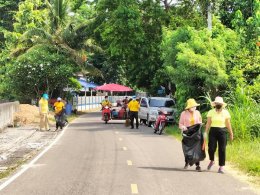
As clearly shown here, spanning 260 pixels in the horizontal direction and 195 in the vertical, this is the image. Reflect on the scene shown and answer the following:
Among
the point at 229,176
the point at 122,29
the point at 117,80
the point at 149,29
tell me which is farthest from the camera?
the point at 117,80

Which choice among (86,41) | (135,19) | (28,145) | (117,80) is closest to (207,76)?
(28,145)

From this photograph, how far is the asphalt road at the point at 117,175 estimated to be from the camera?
35.2 feet

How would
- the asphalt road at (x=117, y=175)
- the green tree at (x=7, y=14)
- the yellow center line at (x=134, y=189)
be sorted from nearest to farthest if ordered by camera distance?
the yellow center line at (x=134, y=189), the asphalt road at (x=117, y=175), the green tree at (x=7, y=14)

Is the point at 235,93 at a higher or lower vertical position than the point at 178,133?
higher

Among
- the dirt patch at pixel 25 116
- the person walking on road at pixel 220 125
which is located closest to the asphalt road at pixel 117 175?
the person walking on road at pixel 220 125

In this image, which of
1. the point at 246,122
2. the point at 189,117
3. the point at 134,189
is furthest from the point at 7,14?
the point at 134,189

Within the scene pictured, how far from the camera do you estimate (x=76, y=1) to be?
2000 inches

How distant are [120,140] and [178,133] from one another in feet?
17.3

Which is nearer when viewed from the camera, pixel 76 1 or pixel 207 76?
pixel 207 76

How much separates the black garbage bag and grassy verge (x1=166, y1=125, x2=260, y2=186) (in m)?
1.29

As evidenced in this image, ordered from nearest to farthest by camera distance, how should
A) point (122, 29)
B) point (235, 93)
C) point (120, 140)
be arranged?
1. point (120, 140)
2. point (235, 93)
3. point (122, 29)

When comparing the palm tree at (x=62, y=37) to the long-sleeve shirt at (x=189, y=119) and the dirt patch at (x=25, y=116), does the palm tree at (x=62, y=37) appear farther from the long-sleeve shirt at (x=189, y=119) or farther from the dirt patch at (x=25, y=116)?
the long-sleeve shirt at (x=189, y=119)

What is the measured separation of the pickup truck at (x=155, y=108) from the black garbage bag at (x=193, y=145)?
18.5 metres

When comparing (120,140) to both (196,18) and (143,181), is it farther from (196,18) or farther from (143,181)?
(196,18)
